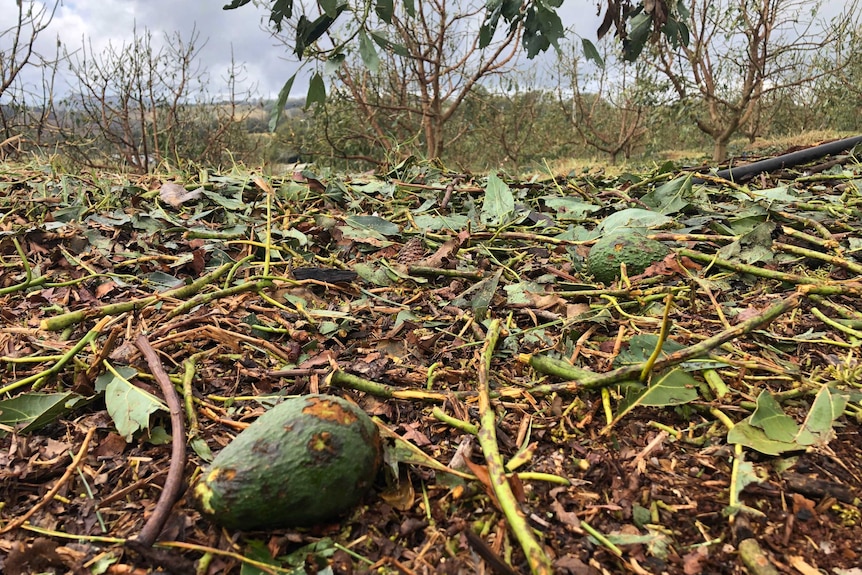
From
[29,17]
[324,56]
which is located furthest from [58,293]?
[29,17]

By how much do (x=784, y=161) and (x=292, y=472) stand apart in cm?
293

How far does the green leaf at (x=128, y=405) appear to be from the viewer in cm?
105

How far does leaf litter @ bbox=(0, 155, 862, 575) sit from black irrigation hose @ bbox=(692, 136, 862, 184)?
59cm

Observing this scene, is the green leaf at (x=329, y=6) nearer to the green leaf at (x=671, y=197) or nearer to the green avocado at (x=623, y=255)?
the green avocado at (x=623, y=255)

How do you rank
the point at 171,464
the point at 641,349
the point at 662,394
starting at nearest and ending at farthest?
the point at 171,464 < the point at 662,394 < the point at 641,349

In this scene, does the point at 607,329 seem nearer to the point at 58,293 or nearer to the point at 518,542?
the point at 518,542

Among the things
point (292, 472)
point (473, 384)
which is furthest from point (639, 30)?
point (292, 472)

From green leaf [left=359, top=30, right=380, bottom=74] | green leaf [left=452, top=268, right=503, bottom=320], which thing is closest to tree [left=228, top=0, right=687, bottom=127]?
green leaf [left=359, top=30, right=380, bottom=74]

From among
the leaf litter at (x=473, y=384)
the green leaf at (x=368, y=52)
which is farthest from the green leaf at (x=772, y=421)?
the green leaf at (x=368, y=52)

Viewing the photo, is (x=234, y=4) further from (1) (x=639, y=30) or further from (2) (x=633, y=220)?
(2) (x=633, y=220)

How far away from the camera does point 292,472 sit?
2.71 feet

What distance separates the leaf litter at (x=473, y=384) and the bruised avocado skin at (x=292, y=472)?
4 cm

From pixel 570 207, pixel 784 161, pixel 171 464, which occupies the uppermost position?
pixel 784 161

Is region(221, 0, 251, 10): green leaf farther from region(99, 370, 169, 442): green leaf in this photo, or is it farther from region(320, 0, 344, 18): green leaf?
region(99, 370, 169, 442): green leaf
